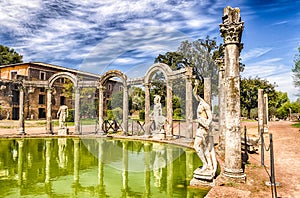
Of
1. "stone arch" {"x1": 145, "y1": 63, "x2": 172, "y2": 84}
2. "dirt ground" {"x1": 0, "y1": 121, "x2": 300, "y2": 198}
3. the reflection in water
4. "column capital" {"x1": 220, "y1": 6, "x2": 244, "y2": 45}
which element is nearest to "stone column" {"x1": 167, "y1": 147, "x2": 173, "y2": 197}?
the reflection in water

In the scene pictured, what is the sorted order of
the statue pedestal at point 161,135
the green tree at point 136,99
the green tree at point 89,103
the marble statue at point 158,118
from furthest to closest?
the green tree at point 136,99, the green tree at point 89,103, the marble statue at point 158,118, the statue pedestal at point 161,135

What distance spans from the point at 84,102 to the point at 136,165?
38.0 metres

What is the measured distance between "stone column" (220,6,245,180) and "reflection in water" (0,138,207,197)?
3.90 ft

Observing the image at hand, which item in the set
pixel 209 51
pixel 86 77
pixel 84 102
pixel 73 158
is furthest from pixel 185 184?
pixel 86 77

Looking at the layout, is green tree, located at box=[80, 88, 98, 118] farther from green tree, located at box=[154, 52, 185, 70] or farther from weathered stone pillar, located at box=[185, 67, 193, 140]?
weathered stone pillar, located at box=[185, 67, 193, 140]

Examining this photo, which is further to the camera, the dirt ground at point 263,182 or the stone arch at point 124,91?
the stone arch at point 124,91

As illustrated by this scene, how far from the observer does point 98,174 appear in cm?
784

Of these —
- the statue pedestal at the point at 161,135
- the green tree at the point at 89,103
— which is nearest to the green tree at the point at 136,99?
the green tree at the point at 89,103

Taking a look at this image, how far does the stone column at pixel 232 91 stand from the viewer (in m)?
6.15

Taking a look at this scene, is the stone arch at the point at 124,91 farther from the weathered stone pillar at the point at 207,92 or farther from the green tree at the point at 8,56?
the green tree at the point at 8,56

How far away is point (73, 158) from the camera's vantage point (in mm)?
10367

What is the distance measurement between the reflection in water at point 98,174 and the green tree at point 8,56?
46.0 metres

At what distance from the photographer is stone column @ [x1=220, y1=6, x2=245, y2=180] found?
6.15 meters

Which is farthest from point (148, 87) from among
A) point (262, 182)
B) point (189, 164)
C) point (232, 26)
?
point (262, 182)
